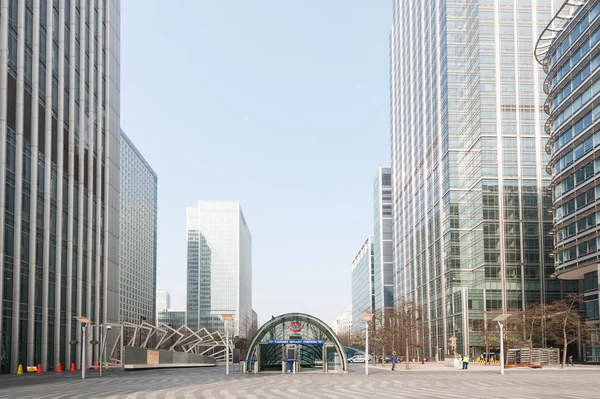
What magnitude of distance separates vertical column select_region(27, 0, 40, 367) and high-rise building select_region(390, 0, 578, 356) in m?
75.6

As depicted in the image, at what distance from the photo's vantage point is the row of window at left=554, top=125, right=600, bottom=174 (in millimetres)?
81713

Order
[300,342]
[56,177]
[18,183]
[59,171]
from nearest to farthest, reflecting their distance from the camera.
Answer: [18,183] < [300,342] < [56,177] < [59,171]

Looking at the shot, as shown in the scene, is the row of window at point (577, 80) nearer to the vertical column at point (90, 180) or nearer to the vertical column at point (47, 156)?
the vertical column at point (90, 180)

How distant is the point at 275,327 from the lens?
200 ft

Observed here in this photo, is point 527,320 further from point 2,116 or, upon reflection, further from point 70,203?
point 2,116

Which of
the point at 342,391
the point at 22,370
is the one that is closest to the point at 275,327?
the point at 22,370

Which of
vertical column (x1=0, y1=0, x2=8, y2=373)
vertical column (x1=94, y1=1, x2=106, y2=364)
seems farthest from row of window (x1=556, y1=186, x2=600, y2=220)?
vertical column (x1=0, y1=0, x2=8, y2=373)

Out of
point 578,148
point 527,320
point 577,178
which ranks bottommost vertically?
point 527,320

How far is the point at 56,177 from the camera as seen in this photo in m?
67.6

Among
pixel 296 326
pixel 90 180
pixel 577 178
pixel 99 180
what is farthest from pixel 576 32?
pixel 90 180

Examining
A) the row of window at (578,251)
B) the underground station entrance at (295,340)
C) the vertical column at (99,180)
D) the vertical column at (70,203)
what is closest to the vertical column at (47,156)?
the vertical column at (70,203)

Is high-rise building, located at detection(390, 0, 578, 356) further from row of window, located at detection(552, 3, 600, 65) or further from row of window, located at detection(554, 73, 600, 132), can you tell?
row of window, located at detection(552, 3, 600, 65)

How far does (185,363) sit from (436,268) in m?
60.2

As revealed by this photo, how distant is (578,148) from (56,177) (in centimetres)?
5848
